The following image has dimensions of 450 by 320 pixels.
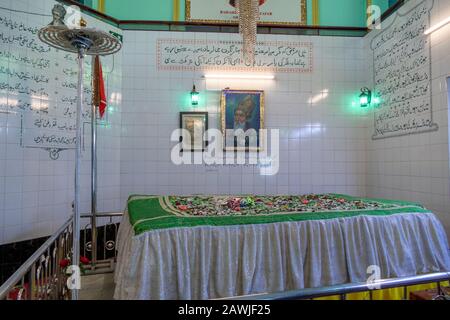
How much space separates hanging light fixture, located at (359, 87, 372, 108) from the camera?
4.41 meters

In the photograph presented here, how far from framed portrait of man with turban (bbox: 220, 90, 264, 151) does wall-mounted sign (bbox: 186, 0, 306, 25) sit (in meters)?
1.19

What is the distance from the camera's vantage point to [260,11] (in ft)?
14.9

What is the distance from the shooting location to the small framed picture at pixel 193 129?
4.37 m

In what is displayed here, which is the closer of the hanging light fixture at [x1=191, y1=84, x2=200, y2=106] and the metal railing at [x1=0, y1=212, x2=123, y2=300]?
the metal railing at [x1=0, y1=212, x2=123, y2=300]

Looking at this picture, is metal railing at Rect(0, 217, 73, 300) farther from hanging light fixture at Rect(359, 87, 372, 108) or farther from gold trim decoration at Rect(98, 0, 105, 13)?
hanging light fixture at Rect(359, 87, 372, 108)

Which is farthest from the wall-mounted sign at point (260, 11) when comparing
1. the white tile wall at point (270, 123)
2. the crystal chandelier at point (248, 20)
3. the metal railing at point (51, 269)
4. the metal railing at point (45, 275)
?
the metal railing at point (45, 275)

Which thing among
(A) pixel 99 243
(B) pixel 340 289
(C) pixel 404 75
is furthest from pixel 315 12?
(A) pixel 99 243

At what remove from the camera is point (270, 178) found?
4500 millimetres

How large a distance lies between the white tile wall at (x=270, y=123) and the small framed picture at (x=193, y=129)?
0.10 m

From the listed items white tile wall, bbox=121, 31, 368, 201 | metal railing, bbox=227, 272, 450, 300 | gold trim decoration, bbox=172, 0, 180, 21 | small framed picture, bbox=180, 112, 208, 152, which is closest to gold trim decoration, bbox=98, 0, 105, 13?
white tile wall, bbox=121, 31, 368, 201

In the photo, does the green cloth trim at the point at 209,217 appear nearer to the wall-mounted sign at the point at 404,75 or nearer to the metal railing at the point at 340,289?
the metal railing at the point at 340,289

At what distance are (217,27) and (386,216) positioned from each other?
11.9 feet

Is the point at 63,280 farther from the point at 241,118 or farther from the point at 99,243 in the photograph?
the point at 241,118
